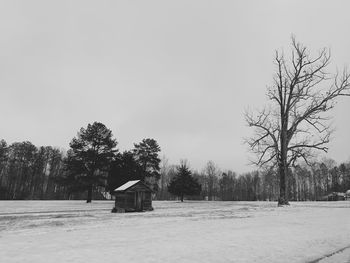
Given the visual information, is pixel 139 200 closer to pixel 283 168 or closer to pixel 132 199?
pixel 132 199

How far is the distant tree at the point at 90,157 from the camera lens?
53375mm

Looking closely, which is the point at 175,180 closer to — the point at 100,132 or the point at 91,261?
the point at 100,132

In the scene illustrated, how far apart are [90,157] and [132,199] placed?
2474 cm

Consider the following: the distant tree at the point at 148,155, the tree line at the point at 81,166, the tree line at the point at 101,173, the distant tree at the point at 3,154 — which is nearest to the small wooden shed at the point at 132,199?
the tree line at the point at 101,173

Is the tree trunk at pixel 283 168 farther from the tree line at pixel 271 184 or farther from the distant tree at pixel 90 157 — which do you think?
the tree line at pixel 271 184

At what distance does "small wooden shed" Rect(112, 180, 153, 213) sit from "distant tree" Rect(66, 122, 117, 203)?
22.4 meters

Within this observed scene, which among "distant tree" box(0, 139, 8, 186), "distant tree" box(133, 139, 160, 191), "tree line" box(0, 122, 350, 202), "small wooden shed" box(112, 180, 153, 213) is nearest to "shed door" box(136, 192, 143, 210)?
"small wooden shed" box(112, 180, 153, 213)

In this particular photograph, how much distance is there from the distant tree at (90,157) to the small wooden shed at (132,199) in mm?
22385

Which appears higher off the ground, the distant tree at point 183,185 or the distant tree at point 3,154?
the distant tree at point 3,154

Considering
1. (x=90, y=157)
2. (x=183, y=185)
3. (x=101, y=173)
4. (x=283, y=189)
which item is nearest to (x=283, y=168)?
(x=283, y=189)

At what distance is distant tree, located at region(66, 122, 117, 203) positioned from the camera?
53.4 meters

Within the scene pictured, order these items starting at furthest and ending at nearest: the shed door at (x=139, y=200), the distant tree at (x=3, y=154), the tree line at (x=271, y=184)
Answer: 1. the tree line at (x=271, y=184)
2. the distant tree at (x=3, y=154)
3. the shed door at (x=139, y=200)

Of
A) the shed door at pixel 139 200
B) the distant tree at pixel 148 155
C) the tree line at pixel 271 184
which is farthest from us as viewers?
the tree line at pixel 271 184

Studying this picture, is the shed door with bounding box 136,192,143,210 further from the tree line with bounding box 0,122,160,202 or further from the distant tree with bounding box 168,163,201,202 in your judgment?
the distant tree with bounding box 168,163,201,202
